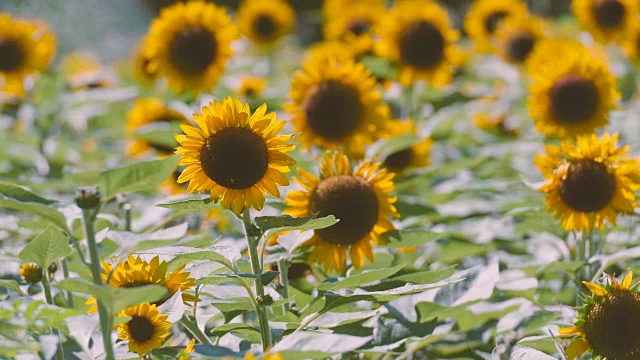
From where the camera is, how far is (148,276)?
1.46 metres

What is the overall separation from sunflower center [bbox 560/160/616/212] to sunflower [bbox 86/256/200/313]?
83cm

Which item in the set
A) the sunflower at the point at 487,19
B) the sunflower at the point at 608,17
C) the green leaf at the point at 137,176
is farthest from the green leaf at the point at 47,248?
the sunflower at the point at 487,19

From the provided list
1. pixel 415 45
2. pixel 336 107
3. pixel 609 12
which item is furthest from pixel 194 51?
pixel 609 12

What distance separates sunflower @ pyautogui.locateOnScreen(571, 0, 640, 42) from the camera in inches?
142

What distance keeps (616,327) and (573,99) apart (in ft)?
3.83

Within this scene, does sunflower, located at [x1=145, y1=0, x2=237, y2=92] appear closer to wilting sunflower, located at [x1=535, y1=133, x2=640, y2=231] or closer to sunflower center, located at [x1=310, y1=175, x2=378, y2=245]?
sunflower center, located at [x1=310, y1=175, x2=378, y2=245]

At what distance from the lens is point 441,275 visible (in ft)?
5.39

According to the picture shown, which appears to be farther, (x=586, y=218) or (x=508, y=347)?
(x=586, y=218)

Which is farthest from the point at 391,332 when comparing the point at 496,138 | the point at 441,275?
the point at 496,138

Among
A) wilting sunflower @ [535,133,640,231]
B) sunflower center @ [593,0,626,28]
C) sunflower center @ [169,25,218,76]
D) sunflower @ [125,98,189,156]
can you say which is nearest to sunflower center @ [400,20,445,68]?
sunflower center @ [169,25,218,76]

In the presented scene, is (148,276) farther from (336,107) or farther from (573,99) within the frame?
(573,99)

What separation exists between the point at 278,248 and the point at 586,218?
0.66 meters

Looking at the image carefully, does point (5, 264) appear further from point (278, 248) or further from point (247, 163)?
point (247, 163)

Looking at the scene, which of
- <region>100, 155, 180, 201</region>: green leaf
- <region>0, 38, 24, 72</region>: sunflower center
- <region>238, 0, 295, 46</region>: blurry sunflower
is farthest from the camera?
<region>238, 0, 295, 46</region>: blurry sunflower
